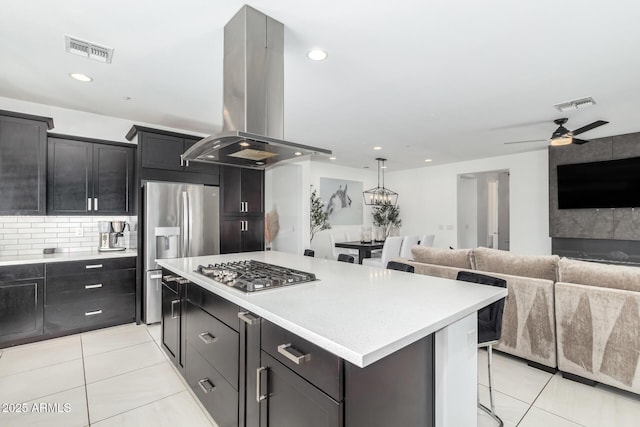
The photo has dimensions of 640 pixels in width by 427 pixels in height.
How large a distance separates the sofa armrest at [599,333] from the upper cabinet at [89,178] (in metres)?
4.77

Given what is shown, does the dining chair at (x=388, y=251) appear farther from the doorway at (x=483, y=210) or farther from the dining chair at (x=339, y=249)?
the doorway at (x=483, y=210)

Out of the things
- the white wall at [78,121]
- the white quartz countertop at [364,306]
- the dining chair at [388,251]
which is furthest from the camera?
the dining chair at [388,251]

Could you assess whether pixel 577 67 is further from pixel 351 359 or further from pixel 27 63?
pixel 27 63

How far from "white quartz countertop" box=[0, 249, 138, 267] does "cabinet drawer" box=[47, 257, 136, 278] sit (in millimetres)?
45

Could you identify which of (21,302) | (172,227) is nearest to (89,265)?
(21,302)

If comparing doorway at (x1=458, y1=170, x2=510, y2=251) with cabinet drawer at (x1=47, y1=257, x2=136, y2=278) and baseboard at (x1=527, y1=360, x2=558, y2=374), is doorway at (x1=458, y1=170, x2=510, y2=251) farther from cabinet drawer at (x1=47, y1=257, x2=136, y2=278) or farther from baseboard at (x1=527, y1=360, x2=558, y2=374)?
cabinet drawer at (x1=47, y1=257, x2=136, y2=278)

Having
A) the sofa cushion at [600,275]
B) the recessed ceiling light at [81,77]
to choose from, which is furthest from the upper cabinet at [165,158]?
the sofa cushion at [600,275]

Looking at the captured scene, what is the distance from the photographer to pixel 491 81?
2.99 meters

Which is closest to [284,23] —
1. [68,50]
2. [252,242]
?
[68,50]

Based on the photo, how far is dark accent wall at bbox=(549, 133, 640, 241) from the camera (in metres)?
4.84

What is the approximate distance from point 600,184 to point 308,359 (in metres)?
6.15

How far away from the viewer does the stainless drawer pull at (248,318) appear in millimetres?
1463

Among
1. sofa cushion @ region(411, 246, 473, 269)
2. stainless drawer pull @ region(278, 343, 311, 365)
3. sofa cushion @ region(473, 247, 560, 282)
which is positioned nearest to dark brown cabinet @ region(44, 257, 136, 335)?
stainless drawer pull @ region(278, 343, 311, 365)

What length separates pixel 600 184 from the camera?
5066mm
